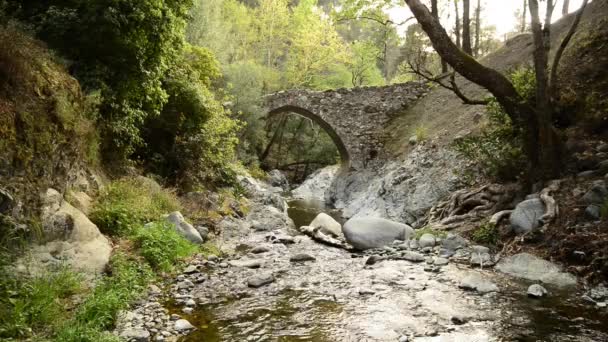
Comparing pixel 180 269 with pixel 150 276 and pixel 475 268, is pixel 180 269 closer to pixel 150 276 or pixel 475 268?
pixel 150 276

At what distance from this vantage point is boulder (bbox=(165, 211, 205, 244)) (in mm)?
7804

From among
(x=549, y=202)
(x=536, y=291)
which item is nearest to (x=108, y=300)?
(x=536, y=291)

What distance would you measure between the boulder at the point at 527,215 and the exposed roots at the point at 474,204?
0.43m

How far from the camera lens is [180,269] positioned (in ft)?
21.2

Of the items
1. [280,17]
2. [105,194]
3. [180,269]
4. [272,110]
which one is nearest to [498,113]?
[180,269]

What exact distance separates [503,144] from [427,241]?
3.14m

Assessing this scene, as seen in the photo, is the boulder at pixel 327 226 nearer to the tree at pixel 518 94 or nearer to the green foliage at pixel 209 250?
the green foliage at pixel 209 250

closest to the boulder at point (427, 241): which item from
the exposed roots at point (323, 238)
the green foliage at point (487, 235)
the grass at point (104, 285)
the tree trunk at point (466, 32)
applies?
the green foliage at point (487, 235)

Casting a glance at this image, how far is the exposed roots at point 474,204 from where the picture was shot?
857 cm

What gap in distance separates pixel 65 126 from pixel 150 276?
2.45m

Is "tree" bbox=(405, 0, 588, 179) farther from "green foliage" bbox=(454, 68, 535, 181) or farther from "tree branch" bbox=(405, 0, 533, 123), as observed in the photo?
"green foliage" bbox=(454, 68, 535, 181)

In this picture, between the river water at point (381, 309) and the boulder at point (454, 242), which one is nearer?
the river water at point (381, 309)

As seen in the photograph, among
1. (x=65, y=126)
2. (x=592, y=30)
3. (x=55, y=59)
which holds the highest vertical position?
(x=592, y=30)

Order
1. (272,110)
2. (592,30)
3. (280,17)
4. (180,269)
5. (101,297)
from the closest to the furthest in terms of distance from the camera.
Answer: (101,297)
(180,269)
(592,30)
(272,110)
(280,17)
